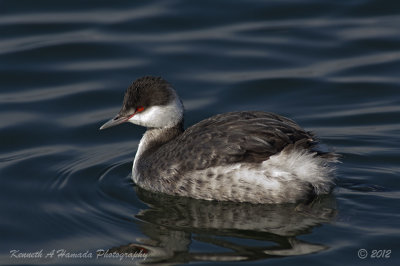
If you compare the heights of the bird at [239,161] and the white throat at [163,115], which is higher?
the white throat at [163,115]

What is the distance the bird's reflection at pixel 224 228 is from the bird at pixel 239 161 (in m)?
0.11

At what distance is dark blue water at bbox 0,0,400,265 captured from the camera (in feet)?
24.6

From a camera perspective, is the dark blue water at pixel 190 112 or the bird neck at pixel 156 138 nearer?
the dark blue water at pixel 190 112

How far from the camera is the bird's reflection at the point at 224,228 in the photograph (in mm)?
7211

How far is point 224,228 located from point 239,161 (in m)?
0.68

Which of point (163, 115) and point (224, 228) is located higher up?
point (163, 115)

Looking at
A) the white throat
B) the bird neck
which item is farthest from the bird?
the bird neck

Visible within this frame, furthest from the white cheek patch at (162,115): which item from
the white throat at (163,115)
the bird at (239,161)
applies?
the bird at (239,161)

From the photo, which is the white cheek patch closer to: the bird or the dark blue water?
the bird

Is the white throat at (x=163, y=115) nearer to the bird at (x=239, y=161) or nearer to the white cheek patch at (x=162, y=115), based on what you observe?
the white cheek patch at (x=162, y=115)

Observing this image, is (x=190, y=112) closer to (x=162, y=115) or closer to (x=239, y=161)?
(x=162, y=115)

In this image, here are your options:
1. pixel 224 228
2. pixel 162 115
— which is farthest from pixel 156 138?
pixel 224 228

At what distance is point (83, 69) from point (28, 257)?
509 cm

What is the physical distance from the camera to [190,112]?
1077 cm
